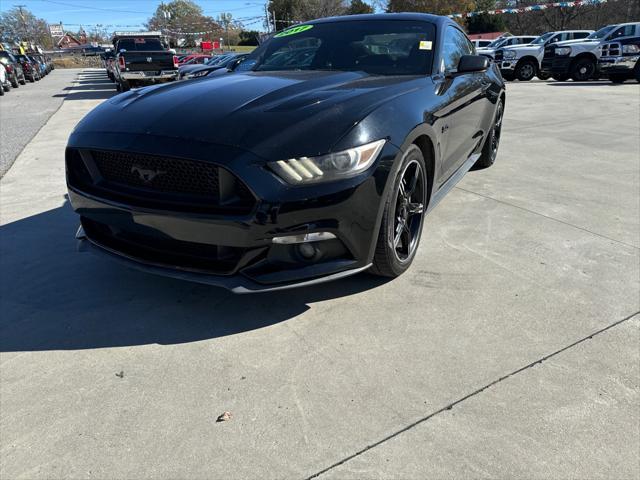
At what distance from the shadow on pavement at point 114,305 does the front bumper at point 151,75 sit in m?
12.5

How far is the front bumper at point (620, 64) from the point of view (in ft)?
47.3

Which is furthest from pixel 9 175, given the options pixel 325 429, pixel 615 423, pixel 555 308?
pixel 615 423

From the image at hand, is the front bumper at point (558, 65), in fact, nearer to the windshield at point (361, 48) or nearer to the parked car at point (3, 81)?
the windshield at point (361, 48)

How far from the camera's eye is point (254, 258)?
2.27m

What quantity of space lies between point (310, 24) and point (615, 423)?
138 inches

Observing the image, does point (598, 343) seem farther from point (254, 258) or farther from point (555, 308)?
point (254, 258)

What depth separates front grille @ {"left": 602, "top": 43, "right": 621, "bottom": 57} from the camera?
14.5 m

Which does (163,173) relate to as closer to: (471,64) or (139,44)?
(471,64)

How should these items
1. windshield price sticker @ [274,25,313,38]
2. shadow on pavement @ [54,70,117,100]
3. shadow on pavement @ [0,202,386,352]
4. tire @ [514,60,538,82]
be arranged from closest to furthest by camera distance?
1. shadow on pavement @ [0,202,386,352]
2. windshield price sticker @ [274,25,313,38]
3. shadow on pavement @ [54,70,117,100]
4. tire @ [514,60,538,82]

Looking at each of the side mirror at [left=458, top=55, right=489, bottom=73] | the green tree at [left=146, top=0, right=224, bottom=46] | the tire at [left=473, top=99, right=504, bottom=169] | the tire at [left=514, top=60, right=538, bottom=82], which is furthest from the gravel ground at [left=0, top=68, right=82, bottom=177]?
the green tree at [left=146, top=0, right=224, bottom=46]

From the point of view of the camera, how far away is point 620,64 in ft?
47.8

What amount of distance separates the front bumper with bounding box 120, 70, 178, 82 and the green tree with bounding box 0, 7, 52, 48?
7951 cm

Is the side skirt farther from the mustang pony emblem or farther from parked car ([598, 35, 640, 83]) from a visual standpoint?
parked car ([598, 35, 640, 83])

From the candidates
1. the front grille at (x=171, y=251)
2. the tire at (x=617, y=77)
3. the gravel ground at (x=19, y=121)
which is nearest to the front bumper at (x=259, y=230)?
the front grille at (x=171, y=251)
